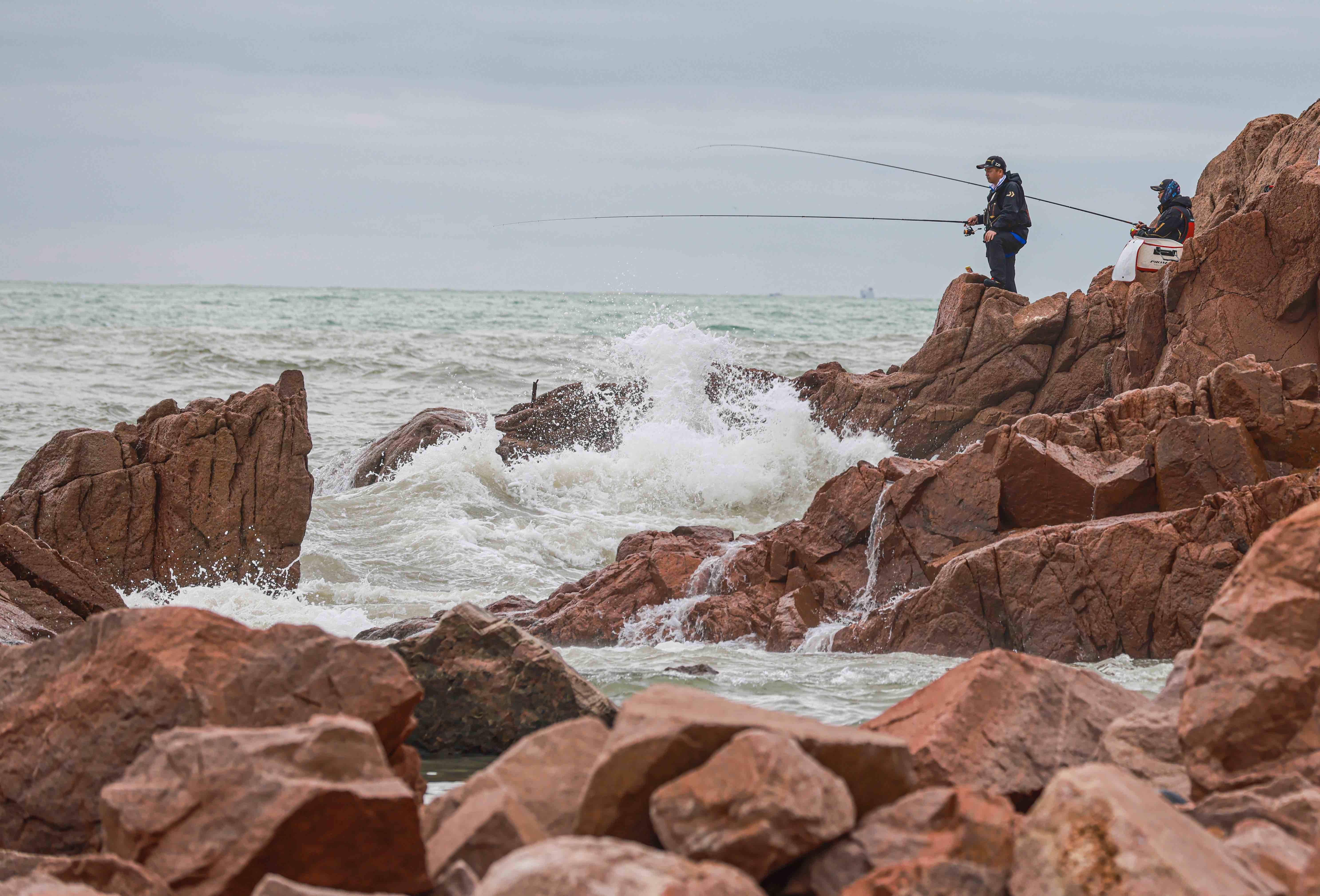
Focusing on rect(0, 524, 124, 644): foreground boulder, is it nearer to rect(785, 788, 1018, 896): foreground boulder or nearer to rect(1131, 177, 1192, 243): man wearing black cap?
rect(785, 788, 1018, 896): foreground boulder

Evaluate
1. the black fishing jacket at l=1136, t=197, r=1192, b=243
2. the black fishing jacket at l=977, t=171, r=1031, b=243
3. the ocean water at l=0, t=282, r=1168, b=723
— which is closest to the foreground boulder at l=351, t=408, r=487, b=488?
the ocean water at l=0, t=282, r=1168, b=723

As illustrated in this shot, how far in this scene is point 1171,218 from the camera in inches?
539

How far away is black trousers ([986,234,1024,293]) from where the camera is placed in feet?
45.0

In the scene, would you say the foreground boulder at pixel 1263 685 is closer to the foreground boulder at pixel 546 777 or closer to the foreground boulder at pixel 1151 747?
the foreground boulder at pixel 1151 747

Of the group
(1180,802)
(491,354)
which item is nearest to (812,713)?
(1180,802)

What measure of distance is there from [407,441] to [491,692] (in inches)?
376

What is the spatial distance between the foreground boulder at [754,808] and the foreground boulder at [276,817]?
2.15 ft

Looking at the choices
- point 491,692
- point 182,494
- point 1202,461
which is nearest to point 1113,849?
point 491,692

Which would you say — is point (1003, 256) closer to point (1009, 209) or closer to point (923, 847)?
point (1009, 209)

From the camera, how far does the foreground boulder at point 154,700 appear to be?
3652 mm

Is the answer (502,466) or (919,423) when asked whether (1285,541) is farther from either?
(502,466)

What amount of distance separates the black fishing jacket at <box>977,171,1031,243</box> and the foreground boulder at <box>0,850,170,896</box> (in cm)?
1209

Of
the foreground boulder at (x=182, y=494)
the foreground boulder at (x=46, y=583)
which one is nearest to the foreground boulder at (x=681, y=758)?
the foreground boulder at (x=46, y=583)

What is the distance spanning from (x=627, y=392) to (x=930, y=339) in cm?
397
